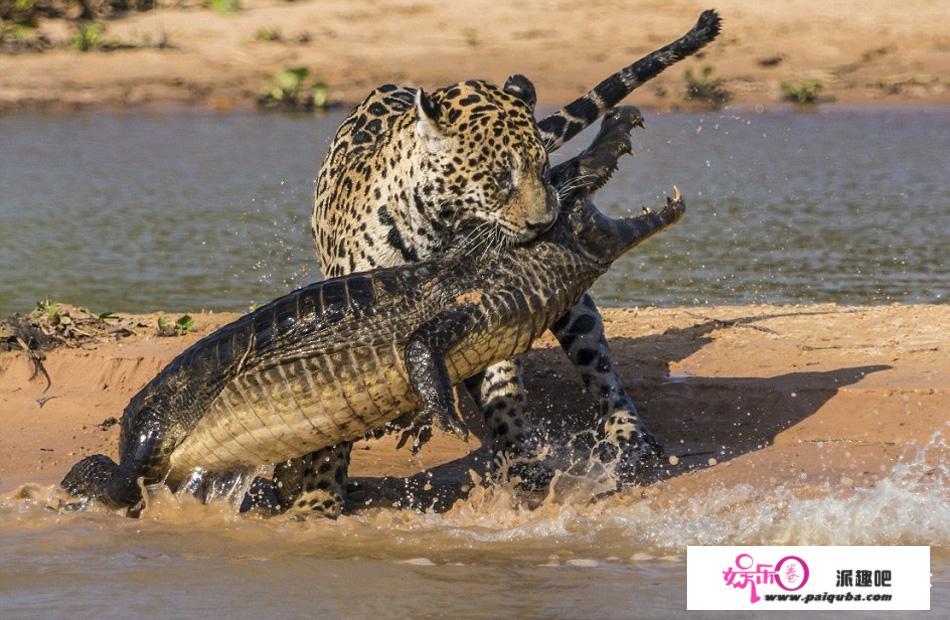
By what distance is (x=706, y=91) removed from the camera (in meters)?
20.3

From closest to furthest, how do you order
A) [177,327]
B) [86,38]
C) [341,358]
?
[341,358], [177,327], [86,38]

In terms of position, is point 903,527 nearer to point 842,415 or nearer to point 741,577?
point 741,577

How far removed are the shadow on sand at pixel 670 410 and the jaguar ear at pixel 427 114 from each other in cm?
151

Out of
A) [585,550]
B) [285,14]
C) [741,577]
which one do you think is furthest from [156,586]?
[285,14]

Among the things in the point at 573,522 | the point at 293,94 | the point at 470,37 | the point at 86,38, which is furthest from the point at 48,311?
the point at 470,37

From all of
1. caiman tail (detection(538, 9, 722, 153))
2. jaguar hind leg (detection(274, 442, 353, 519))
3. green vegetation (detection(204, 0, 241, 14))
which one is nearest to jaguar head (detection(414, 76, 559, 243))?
caiman tail (detection(538, 9, 722, 153))

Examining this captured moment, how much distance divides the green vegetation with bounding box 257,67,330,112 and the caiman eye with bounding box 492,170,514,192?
46.5ft

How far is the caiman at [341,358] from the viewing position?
625 centimetres

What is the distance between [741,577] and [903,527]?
0.78m

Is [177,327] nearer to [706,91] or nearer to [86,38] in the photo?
[706,91]

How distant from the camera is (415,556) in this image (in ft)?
20.5

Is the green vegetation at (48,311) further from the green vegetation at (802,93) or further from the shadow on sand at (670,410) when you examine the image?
the green vegetation at (802,93)

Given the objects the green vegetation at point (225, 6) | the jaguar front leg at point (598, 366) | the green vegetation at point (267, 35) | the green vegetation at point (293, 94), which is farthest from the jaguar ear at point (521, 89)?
the green vegetation at point (225, 6)

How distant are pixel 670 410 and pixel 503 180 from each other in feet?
5.44
